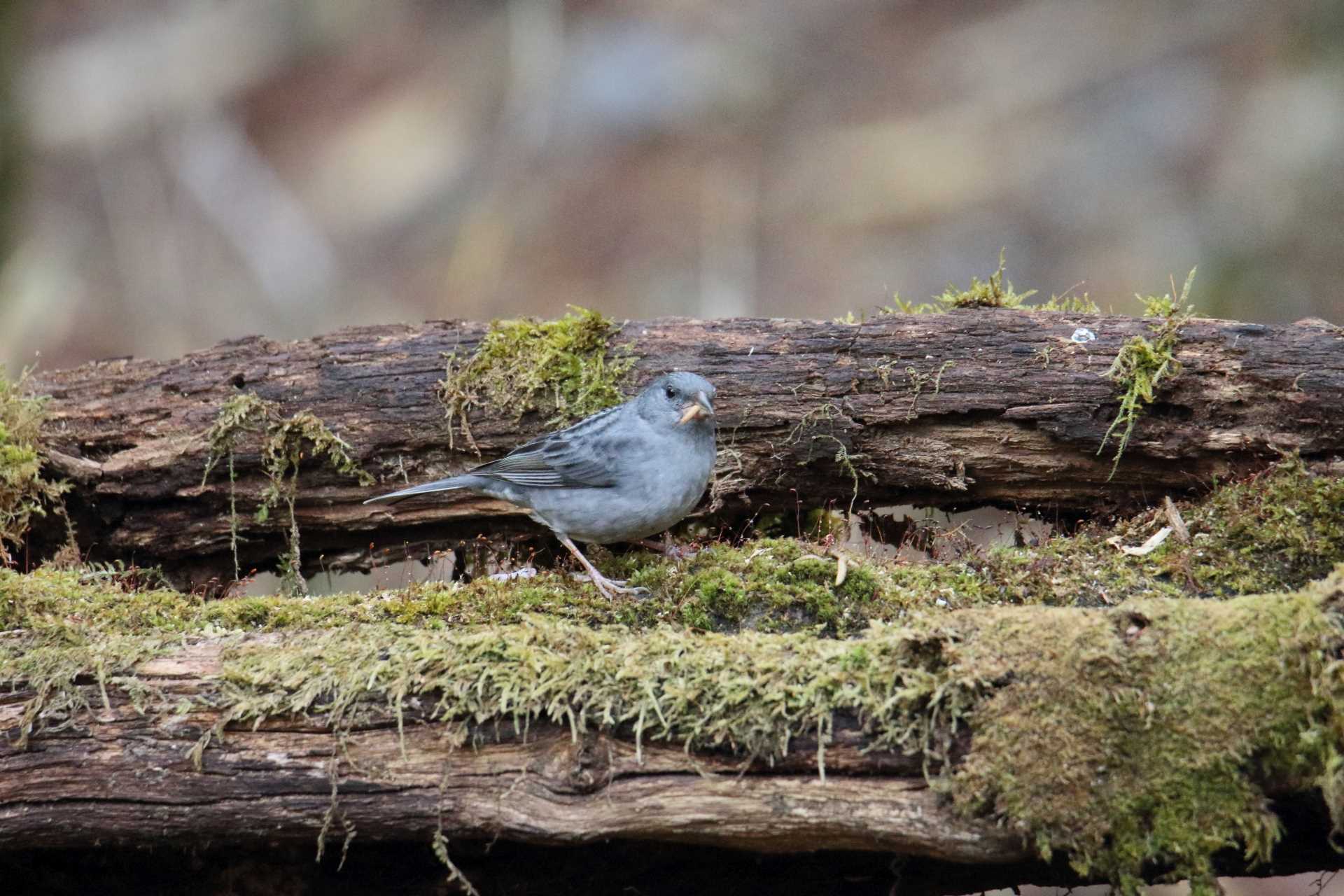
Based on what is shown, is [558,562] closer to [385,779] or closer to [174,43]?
[385,779]

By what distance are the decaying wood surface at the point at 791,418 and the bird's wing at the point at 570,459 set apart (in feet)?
1.61

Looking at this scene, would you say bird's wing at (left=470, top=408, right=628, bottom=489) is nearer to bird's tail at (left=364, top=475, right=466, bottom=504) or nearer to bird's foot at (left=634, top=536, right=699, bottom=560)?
bird's tail at (left=364, top=475, right=466, bottom=504)

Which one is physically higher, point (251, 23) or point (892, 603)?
point (251, 23)

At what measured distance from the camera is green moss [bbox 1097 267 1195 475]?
18.4ft

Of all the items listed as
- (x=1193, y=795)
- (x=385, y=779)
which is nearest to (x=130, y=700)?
(x=385, y=779)

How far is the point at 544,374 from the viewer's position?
623 cm

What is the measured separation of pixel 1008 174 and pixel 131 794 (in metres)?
10.9

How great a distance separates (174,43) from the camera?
14.1 m

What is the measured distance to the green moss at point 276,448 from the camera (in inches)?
242

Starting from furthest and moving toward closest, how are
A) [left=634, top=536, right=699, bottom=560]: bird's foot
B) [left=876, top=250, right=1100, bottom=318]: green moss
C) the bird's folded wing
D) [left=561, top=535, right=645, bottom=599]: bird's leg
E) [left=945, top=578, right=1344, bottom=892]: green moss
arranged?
[left=876, top=250, right=1100, bottom=318]: green moss < [left=634, top=536, right=699, bottom=560]: bird's foot < the bird's folded wing < [left=561, top=535, right=645, bottom=599]: bird's leg < [left=945, top=578, right=1344, bottom=892]: green moss

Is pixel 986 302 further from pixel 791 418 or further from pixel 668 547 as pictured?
pixel 668 547

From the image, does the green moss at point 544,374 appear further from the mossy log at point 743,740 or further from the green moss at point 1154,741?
the green moss at point 1154,741

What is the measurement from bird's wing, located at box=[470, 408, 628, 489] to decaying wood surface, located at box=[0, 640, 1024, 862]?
75.1 inches

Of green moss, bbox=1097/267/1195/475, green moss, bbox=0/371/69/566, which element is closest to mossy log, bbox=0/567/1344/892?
green moss, bbox=1097/267/1195/475
